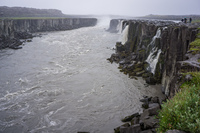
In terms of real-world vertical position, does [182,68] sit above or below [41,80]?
above

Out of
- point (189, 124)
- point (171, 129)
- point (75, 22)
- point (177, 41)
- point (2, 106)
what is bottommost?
point (2, 106)

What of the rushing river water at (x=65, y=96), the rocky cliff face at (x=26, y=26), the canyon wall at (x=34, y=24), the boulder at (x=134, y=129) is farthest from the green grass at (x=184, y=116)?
the canyon wall at (x=34, y=24)

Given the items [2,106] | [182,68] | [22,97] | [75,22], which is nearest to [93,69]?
[22,97]

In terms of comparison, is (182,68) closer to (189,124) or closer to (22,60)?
(189,124)

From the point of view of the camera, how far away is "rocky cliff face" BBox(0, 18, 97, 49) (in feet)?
170

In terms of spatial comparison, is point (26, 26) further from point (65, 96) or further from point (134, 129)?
point (134, 129)

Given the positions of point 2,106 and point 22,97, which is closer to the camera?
point 2,106

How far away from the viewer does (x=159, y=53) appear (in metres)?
23.3

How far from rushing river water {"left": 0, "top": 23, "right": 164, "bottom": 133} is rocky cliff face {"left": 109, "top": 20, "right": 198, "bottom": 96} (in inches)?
75.1

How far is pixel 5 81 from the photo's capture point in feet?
75.7

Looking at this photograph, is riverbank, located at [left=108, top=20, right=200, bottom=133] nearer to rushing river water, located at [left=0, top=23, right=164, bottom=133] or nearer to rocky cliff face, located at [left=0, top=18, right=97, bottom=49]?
rushing river water, located at [left=0, top=23, right=164, bottom=133]

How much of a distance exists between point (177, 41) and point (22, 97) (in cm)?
1822

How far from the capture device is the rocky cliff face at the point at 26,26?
5191cm

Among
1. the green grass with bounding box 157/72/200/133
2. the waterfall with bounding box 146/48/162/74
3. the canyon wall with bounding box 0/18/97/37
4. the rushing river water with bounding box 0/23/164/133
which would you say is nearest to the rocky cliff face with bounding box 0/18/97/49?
the canyon wall with bounding box 0/18/97/37
